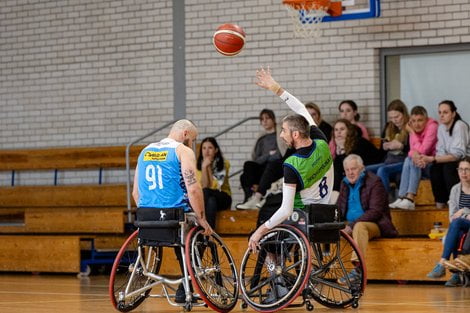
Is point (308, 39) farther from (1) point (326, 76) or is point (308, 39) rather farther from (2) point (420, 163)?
(2) point (420, 163)

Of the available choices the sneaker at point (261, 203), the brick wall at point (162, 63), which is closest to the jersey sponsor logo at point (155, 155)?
the sneaker at point (261, 203)

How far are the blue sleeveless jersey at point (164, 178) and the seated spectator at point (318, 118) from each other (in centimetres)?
435

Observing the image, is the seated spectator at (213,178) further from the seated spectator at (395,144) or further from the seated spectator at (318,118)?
the seated spectator at (395,144)

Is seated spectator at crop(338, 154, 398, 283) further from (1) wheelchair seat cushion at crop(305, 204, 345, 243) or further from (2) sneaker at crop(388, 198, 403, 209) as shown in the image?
(1) wheelchair seat cushion at crop(305, 204, 345, 243)

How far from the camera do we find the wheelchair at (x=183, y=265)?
25.5ft

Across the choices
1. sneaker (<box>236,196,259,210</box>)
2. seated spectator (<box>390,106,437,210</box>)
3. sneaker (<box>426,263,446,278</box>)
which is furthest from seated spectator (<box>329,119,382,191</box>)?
sneaker (<box>426,263,446,278</box>)

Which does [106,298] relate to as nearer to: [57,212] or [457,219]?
[457,219]

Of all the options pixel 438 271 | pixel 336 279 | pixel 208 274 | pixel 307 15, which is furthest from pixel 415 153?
pixel 208 274

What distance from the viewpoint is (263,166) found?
12703mm

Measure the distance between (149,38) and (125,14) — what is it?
1.63 ft

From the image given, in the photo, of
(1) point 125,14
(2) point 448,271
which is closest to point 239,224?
(2) point 448,271

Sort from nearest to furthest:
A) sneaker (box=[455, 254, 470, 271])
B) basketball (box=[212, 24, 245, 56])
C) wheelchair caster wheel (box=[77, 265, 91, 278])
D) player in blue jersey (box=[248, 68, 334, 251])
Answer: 1. player in blue jersey (box=[248, 68, 334, 251])
2. basketball (box=[212, 24, 245, 56])
3. sneaker (box=[455, 254, 470, 271])
4. wheelchair caster wheel (box=[77, 265, 91, 278])

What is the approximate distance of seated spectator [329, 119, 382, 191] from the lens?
11.9 m

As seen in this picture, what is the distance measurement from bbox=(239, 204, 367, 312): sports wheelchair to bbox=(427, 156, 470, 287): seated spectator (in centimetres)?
228
